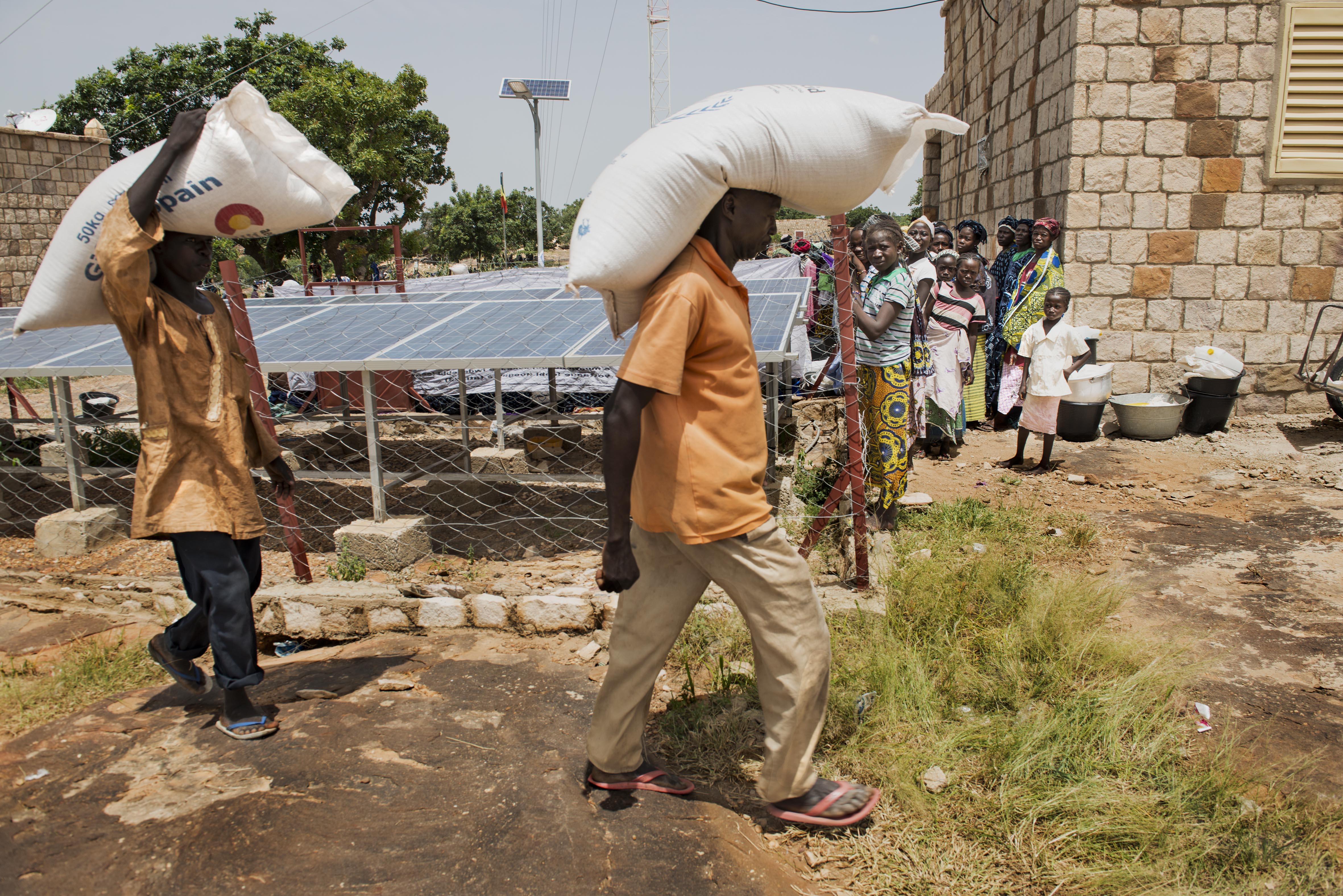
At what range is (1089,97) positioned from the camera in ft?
24.5

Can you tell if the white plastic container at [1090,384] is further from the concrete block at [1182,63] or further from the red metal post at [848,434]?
the red metal post at [848,434]

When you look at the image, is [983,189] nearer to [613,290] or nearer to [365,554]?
[365,554]

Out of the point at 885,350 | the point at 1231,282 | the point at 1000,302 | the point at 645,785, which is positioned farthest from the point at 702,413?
the point at 1231,282

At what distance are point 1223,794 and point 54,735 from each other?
3493 mm

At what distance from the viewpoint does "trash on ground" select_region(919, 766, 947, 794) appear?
250 cm

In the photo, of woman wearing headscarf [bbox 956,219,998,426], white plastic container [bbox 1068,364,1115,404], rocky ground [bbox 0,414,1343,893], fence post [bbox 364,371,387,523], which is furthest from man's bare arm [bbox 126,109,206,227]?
white plastic container [bbox 1068,364,1115,404]

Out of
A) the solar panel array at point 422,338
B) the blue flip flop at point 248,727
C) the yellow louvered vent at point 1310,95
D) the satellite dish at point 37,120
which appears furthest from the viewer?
the satellite dish at point 37,120

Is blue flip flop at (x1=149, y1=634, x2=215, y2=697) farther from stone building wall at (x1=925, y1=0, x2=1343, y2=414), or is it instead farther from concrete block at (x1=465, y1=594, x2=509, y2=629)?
stone building wall at (x1=925, y1=0, x2=1343, y2=414)

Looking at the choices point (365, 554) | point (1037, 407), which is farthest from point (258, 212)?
point (1037, 407)

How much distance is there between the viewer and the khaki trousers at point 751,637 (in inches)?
83.7

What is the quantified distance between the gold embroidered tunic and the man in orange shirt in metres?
1.35

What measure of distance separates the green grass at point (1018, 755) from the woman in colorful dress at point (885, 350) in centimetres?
91

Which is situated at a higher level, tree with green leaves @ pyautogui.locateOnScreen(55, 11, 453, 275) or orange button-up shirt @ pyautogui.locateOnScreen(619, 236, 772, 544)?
tree with green leaves @ pyautogui.locateOnScreen(55, 11, 453, 275)

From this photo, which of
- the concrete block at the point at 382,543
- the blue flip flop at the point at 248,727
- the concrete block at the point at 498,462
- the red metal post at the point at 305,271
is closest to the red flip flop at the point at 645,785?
the blue flip flop at the point at 248,727
